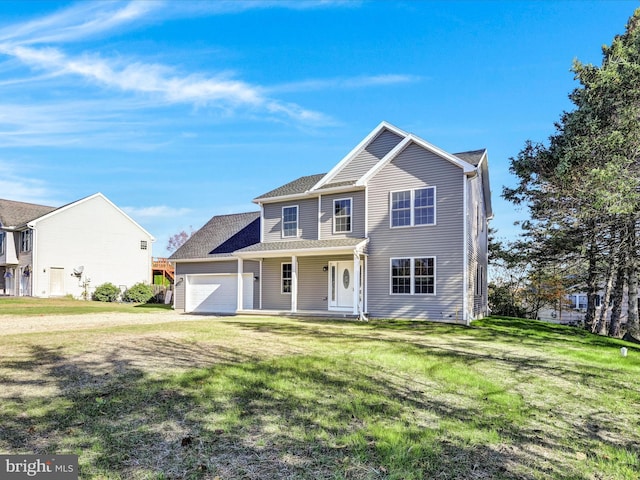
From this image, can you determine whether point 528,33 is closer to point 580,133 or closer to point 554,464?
point 580,133

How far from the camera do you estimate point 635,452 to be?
4.14m

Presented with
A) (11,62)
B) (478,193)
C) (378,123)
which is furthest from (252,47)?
(478,193)

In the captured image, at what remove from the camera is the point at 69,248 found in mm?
33125

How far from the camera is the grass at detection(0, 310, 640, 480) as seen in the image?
3664mm

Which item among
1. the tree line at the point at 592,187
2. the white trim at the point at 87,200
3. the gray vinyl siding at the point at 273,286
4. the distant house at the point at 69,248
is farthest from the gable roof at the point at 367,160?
the distant house at the point at 69,248

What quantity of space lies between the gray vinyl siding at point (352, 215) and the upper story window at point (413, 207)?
1.51 meters

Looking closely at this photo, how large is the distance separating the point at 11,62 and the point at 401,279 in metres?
16.5

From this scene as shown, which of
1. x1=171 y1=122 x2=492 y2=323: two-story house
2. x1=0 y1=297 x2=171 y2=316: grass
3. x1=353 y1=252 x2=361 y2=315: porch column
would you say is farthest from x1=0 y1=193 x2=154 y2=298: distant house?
x1=353 y1=252 x2=361 y2=315: porch column

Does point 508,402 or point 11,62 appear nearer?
point 508,402

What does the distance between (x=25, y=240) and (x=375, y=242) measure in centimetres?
2945

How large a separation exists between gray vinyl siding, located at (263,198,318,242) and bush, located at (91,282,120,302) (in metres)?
17.1

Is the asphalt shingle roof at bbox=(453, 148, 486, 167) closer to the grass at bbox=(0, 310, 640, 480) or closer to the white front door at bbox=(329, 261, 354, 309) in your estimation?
the white front door at bbox=(329, 261, 354, 309)

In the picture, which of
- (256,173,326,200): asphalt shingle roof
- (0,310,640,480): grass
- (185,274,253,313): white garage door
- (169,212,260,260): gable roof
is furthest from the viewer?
(169,212,260,260): gable roof

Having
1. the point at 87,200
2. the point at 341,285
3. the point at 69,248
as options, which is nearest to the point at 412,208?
the point at 341,285
